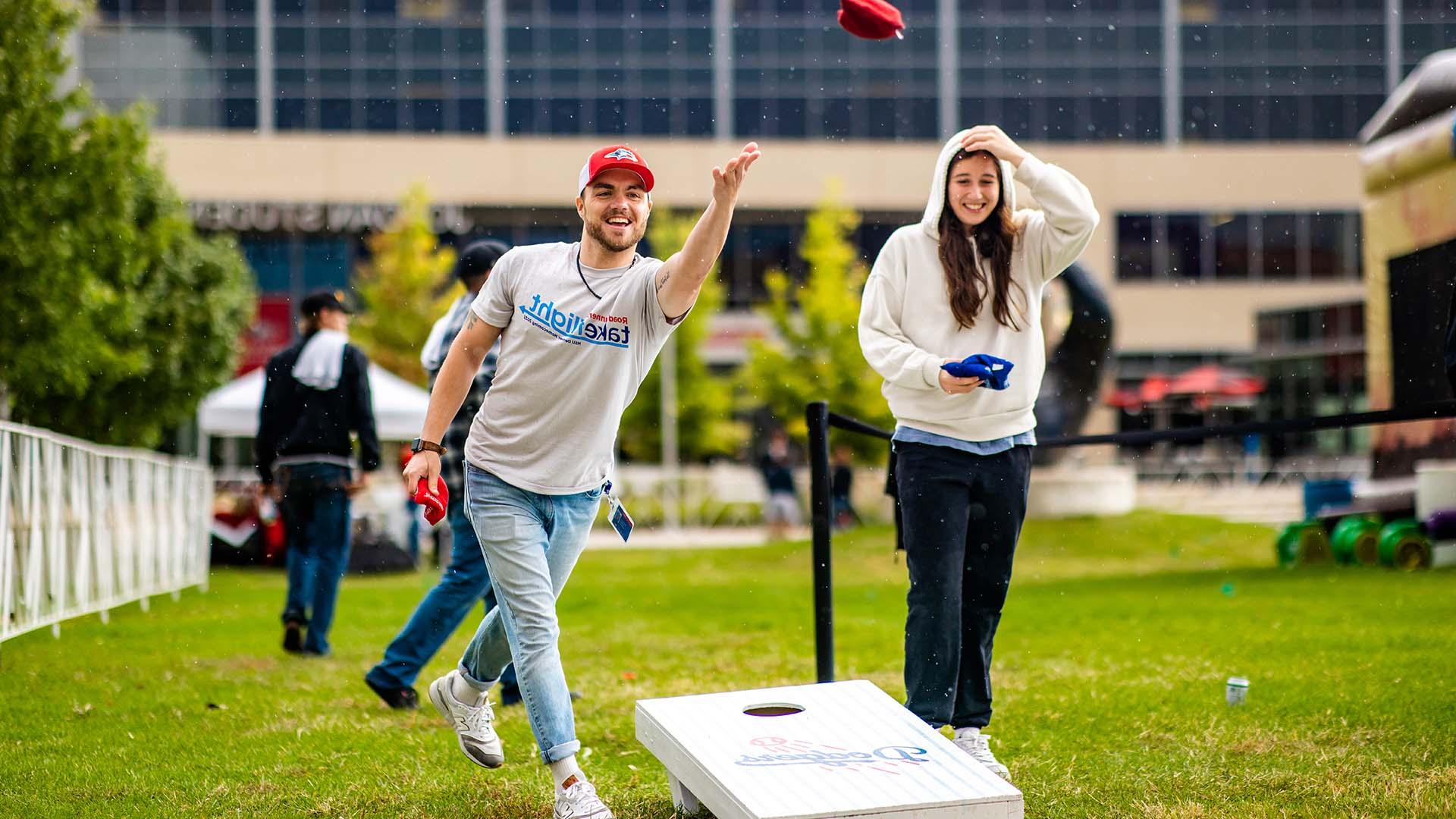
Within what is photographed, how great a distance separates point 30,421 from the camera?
15.6 m

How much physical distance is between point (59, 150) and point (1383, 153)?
11593 mm

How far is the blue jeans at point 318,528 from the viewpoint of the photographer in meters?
7.39

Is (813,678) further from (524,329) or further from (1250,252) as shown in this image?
(1250,252)

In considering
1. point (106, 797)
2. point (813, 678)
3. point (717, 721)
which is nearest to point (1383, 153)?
point (813, 678)

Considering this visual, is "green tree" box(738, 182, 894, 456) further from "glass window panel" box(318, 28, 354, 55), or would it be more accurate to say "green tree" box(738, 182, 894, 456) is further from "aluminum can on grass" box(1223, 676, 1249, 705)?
"aluminum can on grass" box(1223, 676, 1249, 705)

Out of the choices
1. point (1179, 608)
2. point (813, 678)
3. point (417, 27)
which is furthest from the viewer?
point (417, 27)

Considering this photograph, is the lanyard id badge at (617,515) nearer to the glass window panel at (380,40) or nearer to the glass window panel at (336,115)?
the glass window panel at (336,115)

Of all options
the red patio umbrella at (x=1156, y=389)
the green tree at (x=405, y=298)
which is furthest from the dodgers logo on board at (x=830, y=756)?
the red patio umbrella at (x=1156, y=389)

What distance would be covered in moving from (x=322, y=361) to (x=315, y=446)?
1.48 feet

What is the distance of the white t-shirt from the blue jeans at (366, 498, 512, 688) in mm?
1540

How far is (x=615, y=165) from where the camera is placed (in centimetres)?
370

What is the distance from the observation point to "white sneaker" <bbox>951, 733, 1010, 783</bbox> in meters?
→ 4.05

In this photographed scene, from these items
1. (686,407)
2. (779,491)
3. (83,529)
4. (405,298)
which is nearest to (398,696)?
(83,529)

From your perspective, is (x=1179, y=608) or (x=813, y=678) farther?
(x=1179, y=608)
